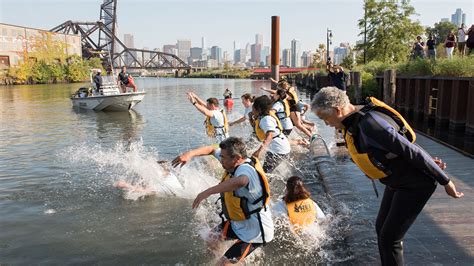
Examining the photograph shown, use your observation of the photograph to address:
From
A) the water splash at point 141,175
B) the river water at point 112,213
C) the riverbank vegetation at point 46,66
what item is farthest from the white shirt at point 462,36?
the riverbank vegetation at point 46,66

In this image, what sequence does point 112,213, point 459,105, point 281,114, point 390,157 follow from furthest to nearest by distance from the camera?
1. point 459,105
2. point 281,114
3. point 112,213
4. point 390,157

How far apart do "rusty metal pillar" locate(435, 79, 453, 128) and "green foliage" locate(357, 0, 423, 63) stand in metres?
18.7

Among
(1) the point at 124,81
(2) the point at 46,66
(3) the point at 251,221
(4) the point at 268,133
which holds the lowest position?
(3) the point at 251,221

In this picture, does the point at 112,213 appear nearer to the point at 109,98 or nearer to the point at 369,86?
the point at 109,98

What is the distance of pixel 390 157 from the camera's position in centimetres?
330

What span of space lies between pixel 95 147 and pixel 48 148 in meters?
1.59

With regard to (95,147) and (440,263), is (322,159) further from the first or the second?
(95,147)

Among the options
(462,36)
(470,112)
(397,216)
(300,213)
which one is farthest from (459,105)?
(397,216)

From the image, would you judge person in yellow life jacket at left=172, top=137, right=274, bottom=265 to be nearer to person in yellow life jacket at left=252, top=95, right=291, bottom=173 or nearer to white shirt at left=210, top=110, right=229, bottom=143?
person in yellow life jacket at left=252, top=95, right=291, bottom=173

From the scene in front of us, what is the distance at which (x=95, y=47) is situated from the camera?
5719 inches

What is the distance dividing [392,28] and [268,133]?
103ft

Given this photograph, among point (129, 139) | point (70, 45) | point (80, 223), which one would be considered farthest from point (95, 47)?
point (80, 223)

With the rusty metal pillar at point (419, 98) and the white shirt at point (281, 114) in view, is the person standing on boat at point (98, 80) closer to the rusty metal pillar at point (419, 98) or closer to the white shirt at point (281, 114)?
the rusty metal pillar at point (419, 98)

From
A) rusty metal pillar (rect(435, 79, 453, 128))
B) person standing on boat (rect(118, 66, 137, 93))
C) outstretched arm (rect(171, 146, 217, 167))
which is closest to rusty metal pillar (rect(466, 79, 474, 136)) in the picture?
Answer: rusty metal pillar (rect(435, 79, 453, 128))
